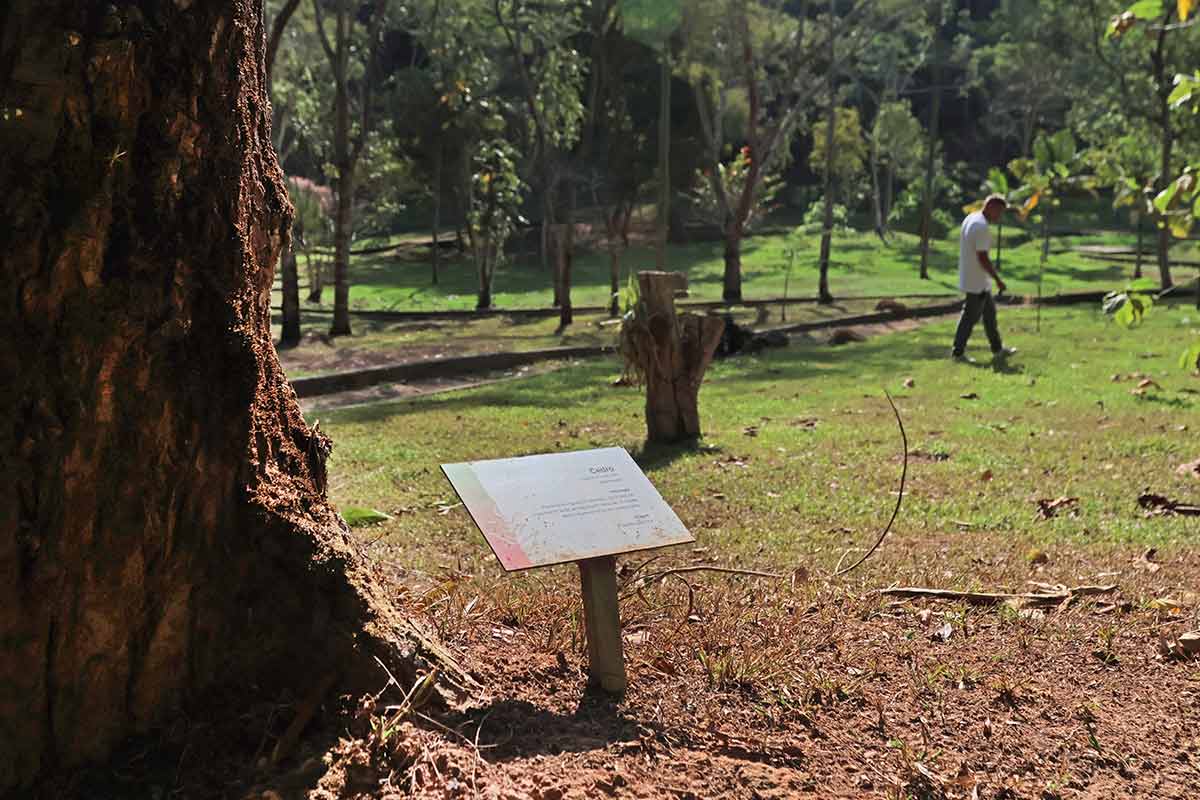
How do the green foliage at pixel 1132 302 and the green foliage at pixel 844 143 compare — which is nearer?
the green foliage at pixel 1132 302

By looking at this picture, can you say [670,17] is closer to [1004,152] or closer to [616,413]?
[616,413]

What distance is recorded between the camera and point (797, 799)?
2641mm

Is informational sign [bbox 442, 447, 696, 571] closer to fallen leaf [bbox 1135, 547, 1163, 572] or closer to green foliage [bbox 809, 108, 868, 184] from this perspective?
fallen leaf [bbox 1135, 547, 1163, 572]

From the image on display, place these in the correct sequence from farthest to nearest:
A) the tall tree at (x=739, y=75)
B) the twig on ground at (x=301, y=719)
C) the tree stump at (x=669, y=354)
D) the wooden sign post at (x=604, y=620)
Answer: the tall tree at (x=739, y=75) < the tree stump at (x=669, y=354) < the wooden sign post at (x=604, y=620) < the twig on ground at (x=301, y=719)

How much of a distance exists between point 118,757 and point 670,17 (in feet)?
89.2

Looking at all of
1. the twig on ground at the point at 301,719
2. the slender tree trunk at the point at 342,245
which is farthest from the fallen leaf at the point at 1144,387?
the slender tree trunk at the point at 342,245

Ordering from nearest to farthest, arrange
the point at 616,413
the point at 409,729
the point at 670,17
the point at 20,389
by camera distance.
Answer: the point at 20,389
the point at 409,729
the point at 616,413
the point at 670,17

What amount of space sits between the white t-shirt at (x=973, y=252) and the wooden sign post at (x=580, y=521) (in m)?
10.1

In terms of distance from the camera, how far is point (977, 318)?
42.5ft

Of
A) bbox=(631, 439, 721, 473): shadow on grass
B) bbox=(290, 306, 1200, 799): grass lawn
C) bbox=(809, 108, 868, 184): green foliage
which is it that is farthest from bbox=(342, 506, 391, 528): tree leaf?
bbox=(809, 108, 868, 184): green foliage

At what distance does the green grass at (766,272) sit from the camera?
1221 inches

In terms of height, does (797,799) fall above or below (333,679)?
below

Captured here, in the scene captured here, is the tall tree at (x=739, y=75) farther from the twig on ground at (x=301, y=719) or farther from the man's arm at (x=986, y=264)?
the twig on ground at (x=301, y=719)

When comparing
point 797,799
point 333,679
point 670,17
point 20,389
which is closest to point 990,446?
point 797,799
